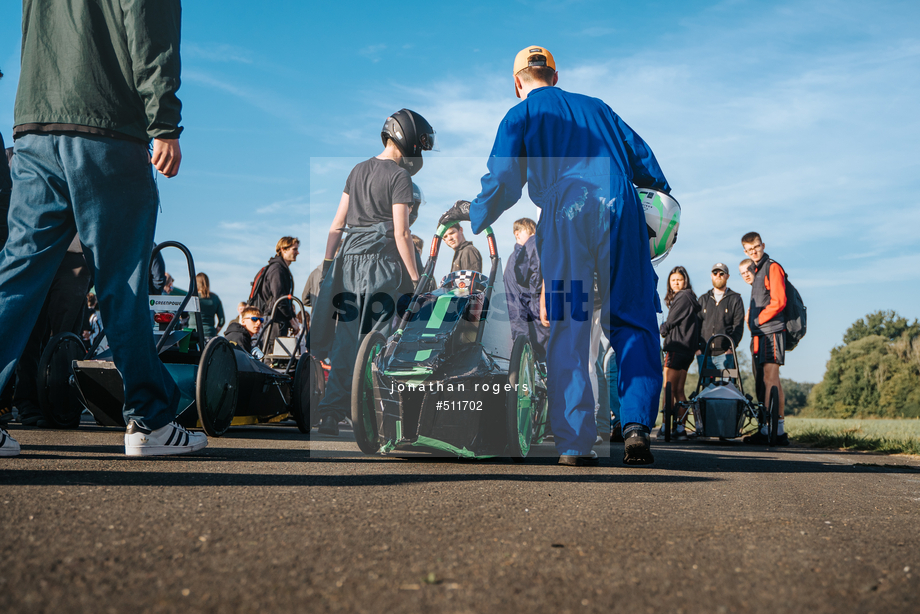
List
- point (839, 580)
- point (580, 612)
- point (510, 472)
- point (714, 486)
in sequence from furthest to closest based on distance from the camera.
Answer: point (510, 472) < point (714, 486) < point (839, 580) < point (580, 612)

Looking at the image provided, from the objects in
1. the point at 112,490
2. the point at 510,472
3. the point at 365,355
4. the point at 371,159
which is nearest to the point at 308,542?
the point at 112,490

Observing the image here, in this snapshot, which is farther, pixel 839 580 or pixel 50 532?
pixel 50 532

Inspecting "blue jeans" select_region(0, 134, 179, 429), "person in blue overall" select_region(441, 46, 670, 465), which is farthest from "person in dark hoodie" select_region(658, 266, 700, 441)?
"blue jeans" select_region(0, 134, 179, 429)

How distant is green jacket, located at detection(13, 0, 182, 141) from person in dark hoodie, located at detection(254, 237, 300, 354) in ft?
13.9

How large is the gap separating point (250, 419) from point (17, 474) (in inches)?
104

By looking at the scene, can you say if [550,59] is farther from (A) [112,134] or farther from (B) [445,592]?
(B) [445,592]

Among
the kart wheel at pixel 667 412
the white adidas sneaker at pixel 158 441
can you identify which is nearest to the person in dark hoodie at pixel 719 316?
the kart wheel at pixel 667 412

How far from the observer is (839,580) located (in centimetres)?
122

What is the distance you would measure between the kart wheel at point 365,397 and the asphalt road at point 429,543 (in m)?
0.65

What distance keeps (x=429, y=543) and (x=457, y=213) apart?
10.4 feet

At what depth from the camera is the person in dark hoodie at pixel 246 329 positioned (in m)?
6.19

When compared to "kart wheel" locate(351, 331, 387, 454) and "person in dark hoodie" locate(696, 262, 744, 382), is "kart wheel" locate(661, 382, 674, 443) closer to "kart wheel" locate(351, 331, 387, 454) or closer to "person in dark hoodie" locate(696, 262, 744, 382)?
"person in dark hoodie" locate(696, 262, 744, 382)

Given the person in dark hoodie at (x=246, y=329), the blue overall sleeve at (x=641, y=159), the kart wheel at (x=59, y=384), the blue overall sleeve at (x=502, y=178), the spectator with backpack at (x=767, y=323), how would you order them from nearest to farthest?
the blue overall sleeve at (x=502, y=178) < the blue overall sleeve at (x=641, y=159) < the kart wheel at (x=59, y=384) < the person in dark hoodie at (x=246, y=329) < the spectator with backpack at (x=767, y=323)

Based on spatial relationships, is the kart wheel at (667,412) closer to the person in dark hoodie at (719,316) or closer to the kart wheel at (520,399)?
the person in dark hoodie at (719,316)
